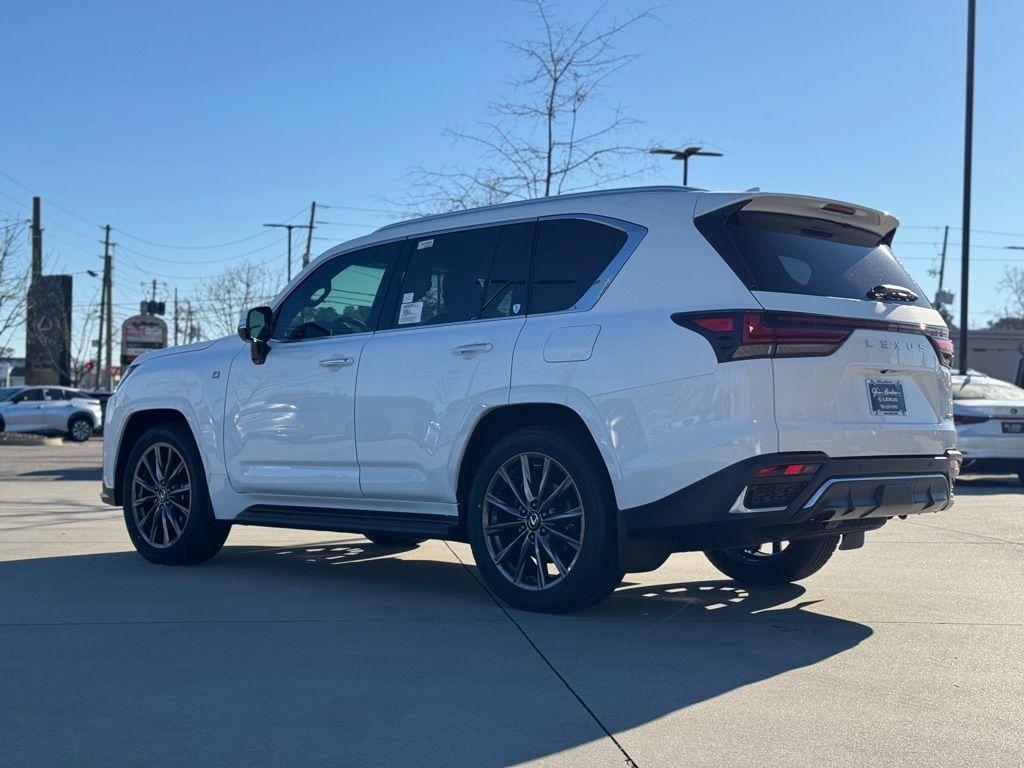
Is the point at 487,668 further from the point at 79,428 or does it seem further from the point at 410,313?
the point at 79,428

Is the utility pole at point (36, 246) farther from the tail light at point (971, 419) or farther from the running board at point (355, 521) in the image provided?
the running board at point (355, 521)

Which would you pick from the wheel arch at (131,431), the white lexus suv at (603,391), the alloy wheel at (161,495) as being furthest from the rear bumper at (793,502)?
the wheel arch at (131,431)

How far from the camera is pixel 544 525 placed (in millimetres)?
5969

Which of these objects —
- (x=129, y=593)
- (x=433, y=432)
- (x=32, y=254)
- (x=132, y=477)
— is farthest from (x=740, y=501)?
(x=32, y=254)

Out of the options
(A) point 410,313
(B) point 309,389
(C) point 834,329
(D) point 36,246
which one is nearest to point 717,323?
(C) point 834,329

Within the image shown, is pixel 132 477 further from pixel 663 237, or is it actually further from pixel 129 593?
pixel 663 237

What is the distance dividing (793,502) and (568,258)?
1.68 m

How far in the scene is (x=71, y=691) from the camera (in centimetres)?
442

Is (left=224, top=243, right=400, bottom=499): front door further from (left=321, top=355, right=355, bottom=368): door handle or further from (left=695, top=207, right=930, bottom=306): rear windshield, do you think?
(left=695, top=207, right=930, bottom=306): rear windshield

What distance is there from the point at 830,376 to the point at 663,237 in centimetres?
A: 100

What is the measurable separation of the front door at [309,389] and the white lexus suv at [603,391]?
0.02 metres

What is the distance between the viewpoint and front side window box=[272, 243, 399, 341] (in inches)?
281

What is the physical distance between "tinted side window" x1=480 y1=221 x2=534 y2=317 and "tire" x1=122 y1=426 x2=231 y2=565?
8.11ft

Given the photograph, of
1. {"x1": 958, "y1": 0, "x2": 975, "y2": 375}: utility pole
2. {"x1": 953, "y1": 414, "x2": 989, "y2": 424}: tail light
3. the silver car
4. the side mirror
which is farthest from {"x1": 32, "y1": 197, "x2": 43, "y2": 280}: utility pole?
the side mirror
